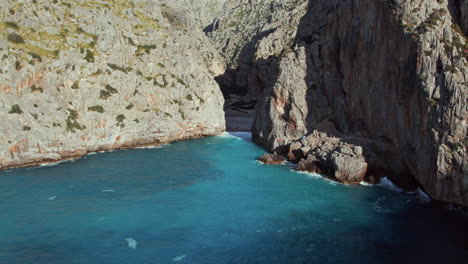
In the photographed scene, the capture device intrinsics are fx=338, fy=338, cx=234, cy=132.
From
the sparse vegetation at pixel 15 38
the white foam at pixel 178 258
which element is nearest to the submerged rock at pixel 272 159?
the white foam at pixel 178 258

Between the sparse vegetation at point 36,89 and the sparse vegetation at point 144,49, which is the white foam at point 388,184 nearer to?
the sparse vegetation at point 36,89

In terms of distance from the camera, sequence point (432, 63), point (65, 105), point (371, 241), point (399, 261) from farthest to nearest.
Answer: point (65, 105)
point (432, 63)
point (371, 241)
point (399, 261)

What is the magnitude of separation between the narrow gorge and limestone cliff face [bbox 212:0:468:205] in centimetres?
16

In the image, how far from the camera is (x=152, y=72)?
82.8 m

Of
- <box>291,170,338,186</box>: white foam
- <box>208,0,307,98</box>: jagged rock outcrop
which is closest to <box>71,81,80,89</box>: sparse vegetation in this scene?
<box>291,170,338,186</box>: white foam

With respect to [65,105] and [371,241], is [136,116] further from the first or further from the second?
[371,241]

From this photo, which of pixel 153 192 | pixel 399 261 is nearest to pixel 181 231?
pixel 153 192

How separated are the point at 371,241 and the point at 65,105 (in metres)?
58.3

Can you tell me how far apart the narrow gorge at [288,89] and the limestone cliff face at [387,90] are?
0.54 ft

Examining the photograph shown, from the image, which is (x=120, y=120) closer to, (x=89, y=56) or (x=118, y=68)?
(x=118, y=68)

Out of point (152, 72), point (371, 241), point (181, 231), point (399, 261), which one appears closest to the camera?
point (399, 261)

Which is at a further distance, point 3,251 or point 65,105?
point 65,105

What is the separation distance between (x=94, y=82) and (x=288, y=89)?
40.2 meters

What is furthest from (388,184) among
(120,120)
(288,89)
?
(120,120)
